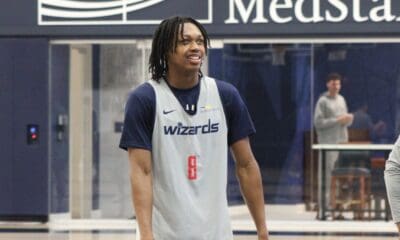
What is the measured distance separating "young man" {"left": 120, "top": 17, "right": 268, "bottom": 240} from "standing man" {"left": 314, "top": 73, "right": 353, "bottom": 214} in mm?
8259

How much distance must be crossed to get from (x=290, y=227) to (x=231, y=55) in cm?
198

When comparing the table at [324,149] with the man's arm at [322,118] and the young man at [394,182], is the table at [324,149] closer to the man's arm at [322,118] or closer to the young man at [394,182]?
the man's arm at [322,118]

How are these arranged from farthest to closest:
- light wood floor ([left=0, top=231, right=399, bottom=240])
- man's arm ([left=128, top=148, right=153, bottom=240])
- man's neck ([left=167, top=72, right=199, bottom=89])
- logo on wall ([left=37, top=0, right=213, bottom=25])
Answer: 1. logo on wall ([left=37, top=0, right=213, bottom=25])
2. light wood floor ([left=0, top=231, right=399, bottom=240])
3. man's neck ([left=167, top=72, right=199, bottom=89])
4. man's arm ([left=128, top=148, right=153, bottom=240])

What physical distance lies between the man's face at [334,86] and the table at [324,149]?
1.89 feet

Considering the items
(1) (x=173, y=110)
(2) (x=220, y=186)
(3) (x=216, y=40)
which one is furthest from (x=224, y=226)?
(3) (x=216, y=40)

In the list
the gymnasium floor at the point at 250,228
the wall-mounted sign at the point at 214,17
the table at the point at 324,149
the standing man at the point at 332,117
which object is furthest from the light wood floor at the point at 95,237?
the wall-mounted sign at the point at 214,17

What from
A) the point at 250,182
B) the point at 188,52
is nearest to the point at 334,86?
the point at 250,182

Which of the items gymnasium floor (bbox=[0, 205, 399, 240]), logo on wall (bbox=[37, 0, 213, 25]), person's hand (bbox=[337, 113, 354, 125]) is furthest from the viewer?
A: person's hand (bbox=[337, 113, 354, 125])

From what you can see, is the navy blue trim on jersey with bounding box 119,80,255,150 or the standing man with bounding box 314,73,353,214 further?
the standing man with bounding box 314,73,353,214

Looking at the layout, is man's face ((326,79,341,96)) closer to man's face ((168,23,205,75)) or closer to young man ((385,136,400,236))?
young man ((385,136,400,236))

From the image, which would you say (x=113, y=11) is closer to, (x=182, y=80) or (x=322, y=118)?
(x=322, y=118)

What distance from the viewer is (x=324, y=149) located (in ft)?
40.8

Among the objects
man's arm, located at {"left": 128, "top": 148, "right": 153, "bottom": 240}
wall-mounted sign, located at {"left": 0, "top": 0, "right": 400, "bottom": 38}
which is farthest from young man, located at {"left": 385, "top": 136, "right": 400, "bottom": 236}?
wall-mounted sign, located at {"left": 0, "top": 0, "right": 400, "bottom": 38}

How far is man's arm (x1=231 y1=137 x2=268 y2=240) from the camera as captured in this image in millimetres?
4180
